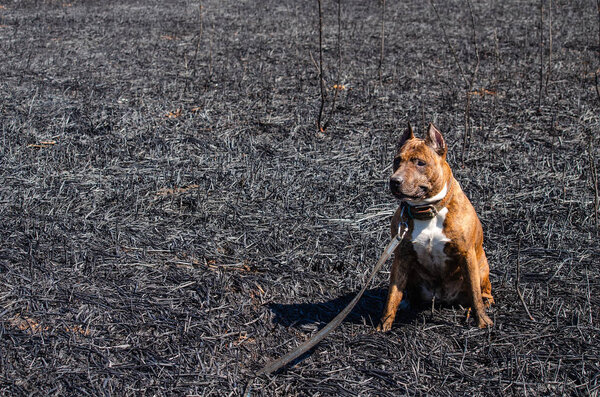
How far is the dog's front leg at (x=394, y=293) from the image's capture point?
345cm

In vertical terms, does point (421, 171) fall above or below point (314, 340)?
above

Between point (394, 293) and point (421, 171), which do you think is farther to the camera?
point (394, 293)

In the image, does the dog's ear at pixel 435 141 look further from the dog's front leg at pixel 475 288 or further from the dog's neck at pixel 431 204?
the dog's front leg at pixel 475 288

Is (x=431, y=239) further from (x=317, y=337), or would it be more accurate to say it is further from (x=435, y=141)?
(x=317, y=337)

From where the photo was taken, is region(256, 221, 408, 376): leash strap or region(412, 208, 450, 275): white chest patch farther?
region(412, 208, 450, 275): white chest patch

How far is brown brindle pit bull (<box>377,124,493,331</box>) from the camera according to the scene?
309cm

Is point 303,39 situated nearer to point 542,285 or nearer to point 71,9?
point 71,9

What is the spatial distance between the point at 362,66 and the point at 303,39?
Result: 6.54 ft

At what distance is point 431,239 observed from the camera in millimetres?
3234

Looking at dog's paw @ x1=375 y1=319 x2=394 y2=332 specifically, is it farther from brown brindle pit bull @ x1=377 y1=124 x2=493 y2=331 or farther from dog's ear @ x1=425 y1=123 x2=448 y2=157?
dog's ear @ x1=425 y1=123 x2=448 y2=157

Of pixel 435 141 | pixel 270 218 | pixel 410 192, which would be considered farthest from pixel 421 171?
pixel 270 218

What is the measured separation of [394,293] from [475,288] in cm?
43

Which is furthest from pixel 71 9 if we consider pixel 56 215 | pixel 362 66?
pixel 56 215

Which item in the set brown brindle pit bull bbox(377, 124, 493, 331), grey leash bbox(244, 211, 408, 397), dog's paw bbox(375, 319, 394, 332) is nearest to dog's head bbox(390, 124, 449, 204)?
brown brindle pit bull bbox(377, 124, 493, 331)
